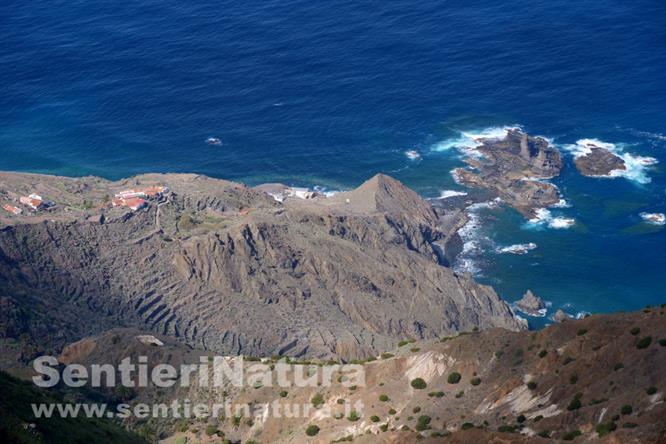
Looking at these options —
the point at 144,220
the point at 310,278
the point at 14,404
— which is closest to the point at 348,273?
the point at 310,278

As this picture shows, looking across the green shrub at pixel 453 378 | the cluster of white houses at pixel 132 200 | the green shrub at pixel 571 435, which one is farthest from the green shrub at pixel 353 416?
the cluster of white houses at pixel 132 200

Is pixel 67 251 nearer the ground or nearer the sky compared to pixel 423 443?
nearer the sky

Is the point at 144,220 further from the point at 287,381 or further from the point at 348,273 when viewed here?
the point at 287,381

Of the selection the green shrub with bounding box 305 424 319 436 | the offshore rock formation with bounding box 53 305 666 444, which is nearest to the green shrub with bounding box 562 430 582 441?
the offshore rock formation with bounding box 53 305 666 444

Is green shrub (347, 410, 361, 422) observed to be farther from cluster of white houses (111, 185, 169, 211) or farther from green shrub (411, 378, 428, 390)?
cluster of white houses (111, 185, 169, 211)

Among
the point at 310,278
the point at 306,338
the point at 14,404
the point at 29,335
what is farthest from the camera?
the point at 310,278
